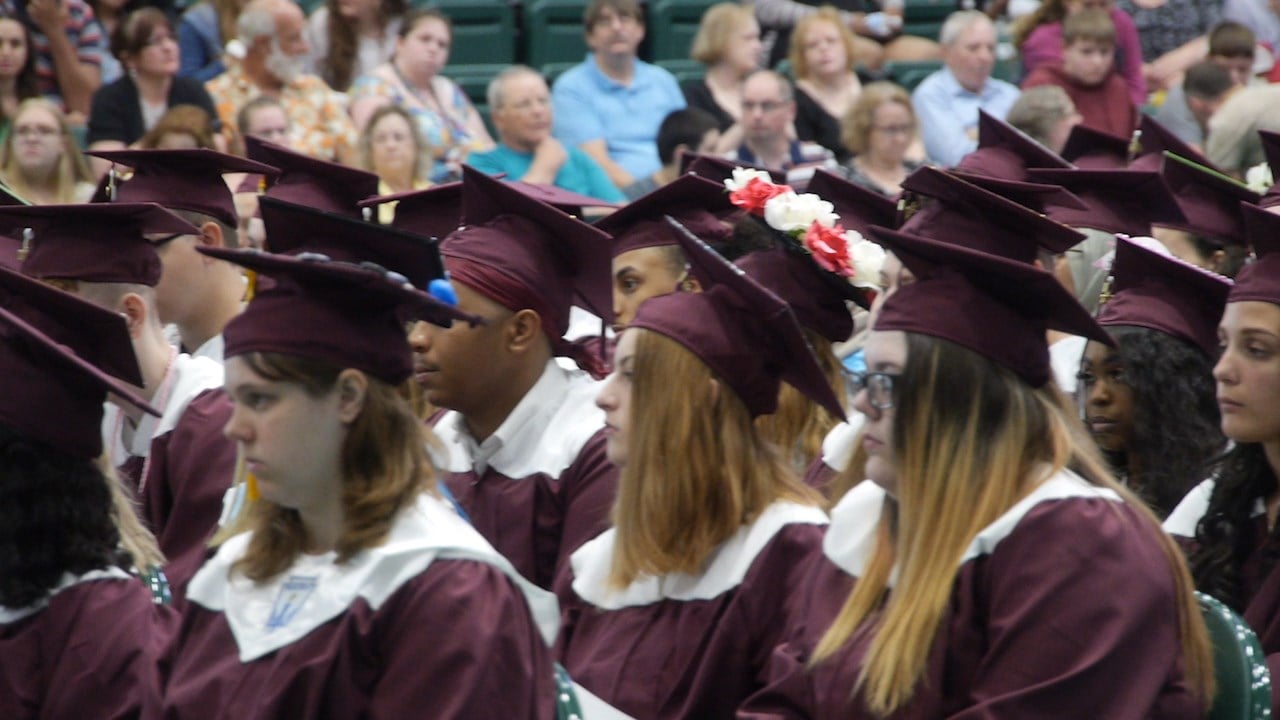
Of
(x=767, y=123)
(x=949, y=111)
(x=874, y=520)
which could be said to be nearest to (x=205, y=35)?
(x=767, y=123)

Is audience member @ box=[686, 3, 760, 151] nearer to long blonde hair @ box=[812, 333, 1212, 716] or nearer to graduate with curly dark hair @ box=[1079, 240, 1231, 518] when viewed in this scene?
graduate with curly dark hair @ box=[1079, 240, 1231, 518]

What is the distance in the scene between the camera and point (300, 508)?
10.0 feet

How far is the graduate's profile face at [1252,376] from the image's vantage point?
11.7 ft

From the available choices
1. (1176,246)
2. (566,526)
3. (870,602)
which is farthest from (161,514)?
(1176,246)

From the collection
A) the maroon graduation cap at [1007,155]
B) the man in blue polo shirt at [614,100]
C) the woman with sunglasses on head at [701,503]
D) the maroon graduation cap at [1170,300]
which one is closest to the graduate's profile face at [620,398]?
the woman with sunglasses on head at [701,503]

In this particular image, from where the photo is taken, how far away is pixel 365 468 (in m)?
3.04

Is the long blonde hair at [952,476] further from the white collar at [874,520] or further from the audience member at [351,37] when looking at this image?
the audience member at [351,37]

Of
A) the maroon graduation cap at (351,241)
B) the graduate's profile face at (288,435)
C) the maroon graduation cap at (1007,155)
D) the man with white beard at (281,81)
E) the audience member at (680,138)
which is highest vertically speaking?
the maroon graduation cap at (351,241)

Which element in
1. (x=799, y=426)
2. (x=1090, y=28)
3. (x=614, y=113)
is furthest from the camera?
(x=614, y=113)

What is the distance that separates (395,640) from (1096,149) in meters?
4.77

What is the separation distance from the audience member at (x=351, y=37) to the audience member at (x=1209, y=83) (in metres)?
4.16

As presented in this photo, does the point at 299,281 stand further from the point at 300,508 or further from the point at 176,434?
the point at 176,434

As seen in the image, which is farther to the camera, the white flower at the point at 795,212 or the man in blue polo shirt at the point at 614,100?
the man in blue polo shirt at the point at 614,100

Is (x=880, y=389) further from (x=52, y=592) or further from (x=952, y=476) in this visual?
(x=52, y=592)
